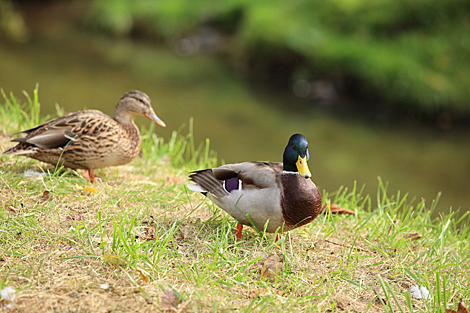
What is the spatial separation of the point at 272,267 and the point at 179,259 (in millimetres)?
491

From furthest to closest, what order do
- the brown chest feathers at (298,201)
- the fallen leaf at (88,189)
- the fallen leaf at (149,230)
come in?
the fallen leaf at (88,189) → the fallen leaf at (149,230) → the brown chest feathers at (298,201)

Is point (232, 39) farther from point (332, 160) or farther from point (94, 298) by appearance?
point (94, 298)

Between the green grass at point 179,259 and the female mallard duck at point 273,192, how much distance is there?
13 cm

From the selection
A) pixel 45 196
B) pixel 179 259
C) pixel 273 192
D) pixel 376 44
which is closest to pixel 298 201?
pixel 273 192

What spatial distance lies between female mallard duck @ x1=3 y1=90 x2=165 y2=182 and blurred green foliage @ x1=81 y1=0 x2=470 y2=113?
6651 mm

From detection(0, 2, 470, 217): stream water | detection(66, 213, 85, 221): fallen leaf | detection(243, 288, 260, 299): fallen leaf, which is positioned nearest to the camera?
detection(243, 288, 260, 299): fallen leaf

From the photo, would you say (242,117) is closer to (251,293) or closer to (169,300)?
(251,293)

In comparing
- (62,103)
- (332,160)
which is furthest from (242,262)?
(62,103)

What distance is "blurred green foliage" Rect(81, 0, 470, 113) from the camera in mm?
8758

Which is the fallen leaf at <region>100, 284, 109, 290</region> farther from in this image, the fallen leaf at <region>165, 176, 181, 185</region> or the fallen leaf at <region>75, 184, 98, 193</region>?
the fallen leaf at <region>165, 176, 181, 185</region>

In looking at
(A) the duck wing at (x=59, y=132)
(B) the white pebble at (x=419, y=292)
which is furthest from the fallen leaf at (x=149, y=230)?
(B) the white pebble at (x=419, y=292)

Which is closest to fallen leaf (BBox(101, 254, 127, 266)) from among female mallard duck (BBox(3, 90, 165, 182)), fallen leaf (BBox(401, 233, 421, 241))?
female mallard duck (BBox(3, 90, 165, 182))

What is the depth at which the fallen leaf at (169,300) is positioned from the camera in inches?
81.7

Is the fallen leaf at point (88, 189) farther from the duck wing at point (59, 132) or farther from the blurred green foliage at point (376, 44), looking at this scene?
the blurred green foliage at point (376, 44)
